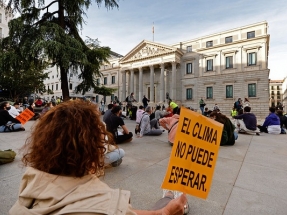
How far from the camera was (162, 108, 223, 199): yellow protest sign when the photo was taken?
154 cm

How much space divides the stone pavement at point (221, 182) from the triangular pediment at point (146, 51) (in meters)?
32.3

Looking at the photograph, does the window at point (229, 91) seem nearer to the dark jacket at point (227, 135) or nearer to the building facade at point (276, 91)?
the dark jacket at point (227, 135)

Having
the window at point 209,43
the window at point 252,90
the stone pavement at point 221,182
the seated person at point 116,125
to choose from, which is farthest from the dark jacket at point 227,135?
Result: the window at point 209,43

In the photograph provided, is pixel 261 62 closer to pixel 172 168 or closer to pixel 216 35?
pixel 216 35

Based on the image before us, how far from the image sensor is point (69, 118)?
1.02m

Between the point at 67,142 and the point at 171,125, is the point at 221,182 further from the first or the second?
the point at 67,142

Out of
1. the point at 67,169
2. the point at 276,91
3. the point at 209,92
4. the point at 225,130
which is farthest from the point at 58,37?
the point at 276,91

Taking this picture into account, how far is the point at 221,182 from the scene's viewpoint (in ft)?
9.94

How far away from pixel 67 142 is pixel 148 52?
38.5 meters

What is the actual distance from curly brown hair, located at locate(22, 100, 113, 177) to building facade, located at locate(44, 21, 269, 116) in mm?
28429

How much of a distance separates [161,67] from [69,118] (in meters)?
36.0

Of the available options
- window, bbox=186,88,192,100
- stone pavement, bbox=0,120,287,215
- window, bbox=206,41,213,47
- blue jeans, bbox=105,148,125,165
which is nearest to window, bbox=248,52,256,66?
window, bbox=206,41,213,47

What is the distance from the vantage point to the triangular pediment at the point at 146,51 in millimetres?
35375

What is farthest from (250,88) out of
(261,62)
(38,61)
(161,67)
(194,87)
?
(38,61)
